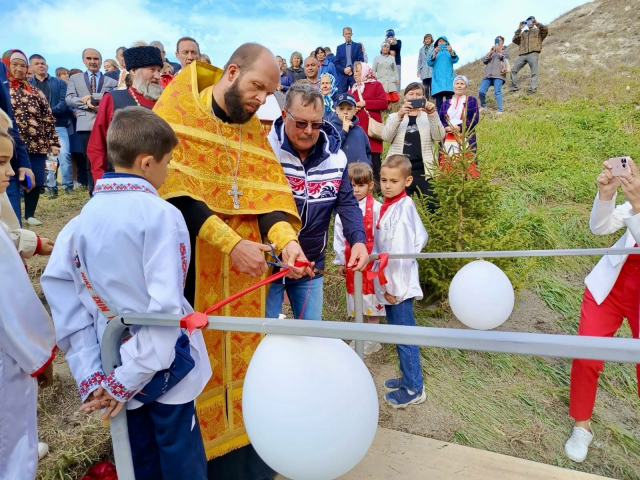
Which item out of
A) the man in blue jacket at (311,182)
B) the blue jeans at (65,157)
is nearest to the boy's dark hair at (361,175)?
the man in blue jacket at (311,182)

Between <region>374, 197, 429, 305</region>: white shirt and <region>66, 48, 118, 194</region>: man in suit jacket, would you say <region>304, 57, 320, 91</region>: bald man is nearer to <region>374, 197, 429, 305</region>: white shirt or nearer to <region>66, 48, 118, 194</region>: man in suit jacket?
<region>66, 48, 118, 194</region>: man in suit jacket

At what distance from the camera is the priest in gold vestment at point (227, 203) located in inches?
81.6

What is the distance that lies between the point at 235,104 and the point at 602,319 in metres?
2.48

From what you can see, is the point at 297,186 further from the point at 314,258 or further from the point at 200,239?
the point at 200,239

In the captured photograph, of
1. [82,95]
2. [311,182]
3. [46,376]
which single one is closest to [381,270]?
[311,182]

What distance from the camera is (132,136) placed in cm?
163

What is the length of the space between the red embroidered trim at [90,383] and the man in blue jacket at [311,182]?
118 cm

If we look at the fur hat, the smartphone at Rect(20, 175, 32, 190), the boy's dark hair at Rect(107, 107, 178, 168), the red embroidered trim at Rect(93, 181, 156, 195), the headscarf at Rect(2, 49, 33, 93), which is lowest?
the smartphone at Rect(20, 175, 32, 190)

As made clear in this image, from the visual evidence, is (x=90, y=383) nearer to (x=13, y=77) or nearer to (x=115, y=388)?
(x=115, y=388)

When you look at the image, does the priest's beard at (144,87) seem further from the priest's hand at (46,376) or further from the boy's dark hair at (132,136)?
the priest's hand at (46,376)

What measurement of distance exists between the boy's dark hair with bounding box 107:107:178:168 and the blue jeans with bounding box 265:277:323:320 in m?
1.28

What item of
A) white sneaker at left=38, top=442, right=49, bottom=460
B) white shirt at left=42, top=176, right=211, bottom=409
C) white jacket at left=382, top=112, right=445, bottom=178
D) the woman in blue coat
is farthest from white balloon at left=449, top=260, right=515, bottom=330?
the woman in blue coat

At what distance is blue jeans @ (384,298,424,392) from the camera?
11.2 feet

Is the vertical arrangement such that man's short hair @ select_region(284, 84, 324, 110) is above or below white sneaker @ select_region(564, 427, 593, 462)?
above
